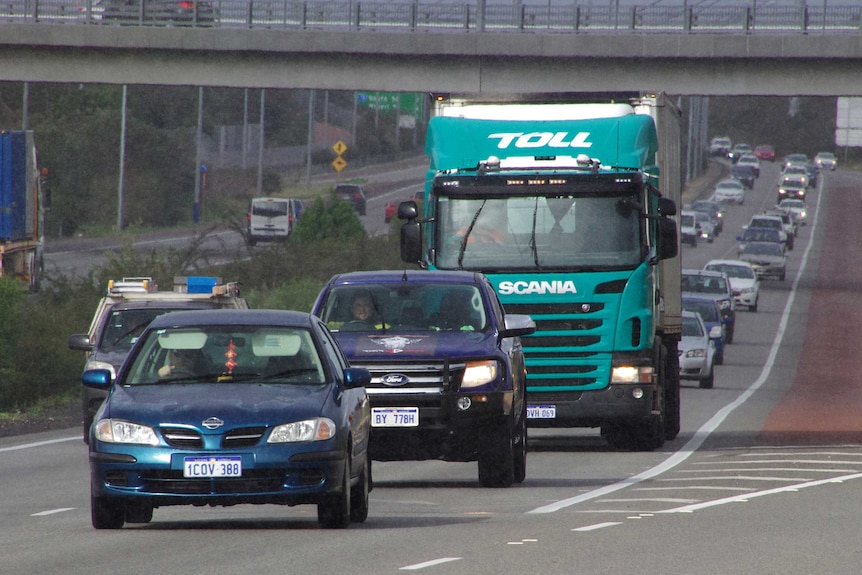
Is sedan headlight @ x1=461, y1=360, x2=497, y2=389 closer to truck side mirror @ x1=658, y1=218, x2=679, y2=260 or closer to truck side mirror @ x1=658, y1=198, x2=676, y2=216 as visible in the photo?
truck side mirror @ x1=658, y1=218, x2=679, y2=260

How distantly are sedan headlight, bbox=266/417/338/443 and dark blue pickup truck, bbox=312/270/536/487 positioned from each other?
143 inches

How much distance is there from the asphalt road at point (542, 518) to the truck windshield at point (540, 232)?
6.66ft

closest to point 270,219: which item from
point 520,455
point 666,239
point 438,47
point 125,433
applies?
point 438,47

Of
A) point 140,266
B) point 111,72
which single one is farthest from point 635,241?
point 111,72

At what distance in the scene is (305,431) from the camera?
10.9 metres


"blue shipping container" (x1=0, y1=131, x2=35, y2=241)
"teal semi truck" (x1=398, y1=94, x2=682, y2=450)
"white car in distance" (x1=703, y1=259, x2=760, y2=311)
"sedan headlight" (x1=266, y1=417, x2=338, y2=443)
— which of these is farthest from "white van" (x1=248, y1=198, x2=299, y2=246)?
"sedan headlight" (x1=266, y1=417, x2=338, y2=443)

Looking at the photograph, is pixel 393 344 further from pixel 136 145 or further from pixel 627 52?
pixel 136 145

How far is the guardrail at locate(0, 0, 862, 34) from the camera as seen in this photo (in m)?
45.4

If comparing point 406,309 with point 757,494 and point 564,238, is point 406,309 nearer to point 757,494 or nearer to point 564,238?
point 564,238

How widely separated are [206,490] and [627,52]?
3619cm

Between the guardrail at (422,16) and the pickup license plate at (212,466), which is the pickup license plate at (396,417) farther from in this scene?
the guardrail at (422,16)

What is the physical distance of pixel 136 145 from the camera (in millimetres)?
98312

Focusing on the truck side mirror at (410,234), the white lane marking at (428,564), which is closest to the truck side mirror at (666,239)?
the truck side mirror at (410,234)

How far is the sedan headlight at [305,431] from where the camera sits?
35.5 feet
